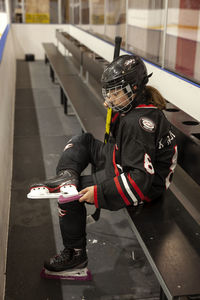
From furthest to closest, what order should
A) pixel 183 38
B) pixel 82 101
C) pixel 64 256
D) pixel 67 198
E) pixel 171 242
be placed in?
pixel 82 101
pixel 183 38
pixel 64 256
pixel 67 198
pixel 171 242

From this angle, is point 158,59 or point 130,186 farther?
point 158,59

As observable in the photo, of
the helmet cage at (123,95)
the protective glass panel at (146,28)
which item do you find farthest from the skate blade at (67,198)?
the protective glass panel at (146,28)

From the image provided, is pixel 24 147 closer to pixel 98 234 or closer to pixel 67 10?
pixel 98 234

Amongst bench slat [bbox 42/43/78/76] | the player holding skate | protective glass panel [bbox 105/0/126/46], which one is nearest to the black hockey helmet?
the player holding skate

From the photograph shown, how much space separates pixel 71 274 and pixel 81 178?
1.87 ft

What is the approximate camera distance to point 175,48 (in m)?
3.66

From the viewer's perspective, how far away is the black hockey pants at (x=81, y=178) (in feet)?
6.89

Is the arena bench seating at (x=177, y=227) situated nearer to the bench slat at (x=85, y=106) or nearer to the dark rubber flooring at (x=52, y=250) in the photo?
the dark rubber flooring at (x=52, y=250)

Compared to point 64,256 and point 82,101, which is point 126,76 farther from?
point 82,101

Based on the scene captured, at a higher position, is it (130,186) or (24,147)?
(130,186)

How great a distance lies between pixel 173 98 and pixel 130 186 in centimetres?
169

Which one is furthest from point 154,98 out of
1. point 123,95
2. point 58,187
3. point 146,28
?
point 146,28

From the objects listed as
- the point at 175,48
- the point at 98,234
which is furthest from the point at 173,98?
the point at 98,234

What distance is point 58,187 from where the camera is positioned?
86.1 inches
